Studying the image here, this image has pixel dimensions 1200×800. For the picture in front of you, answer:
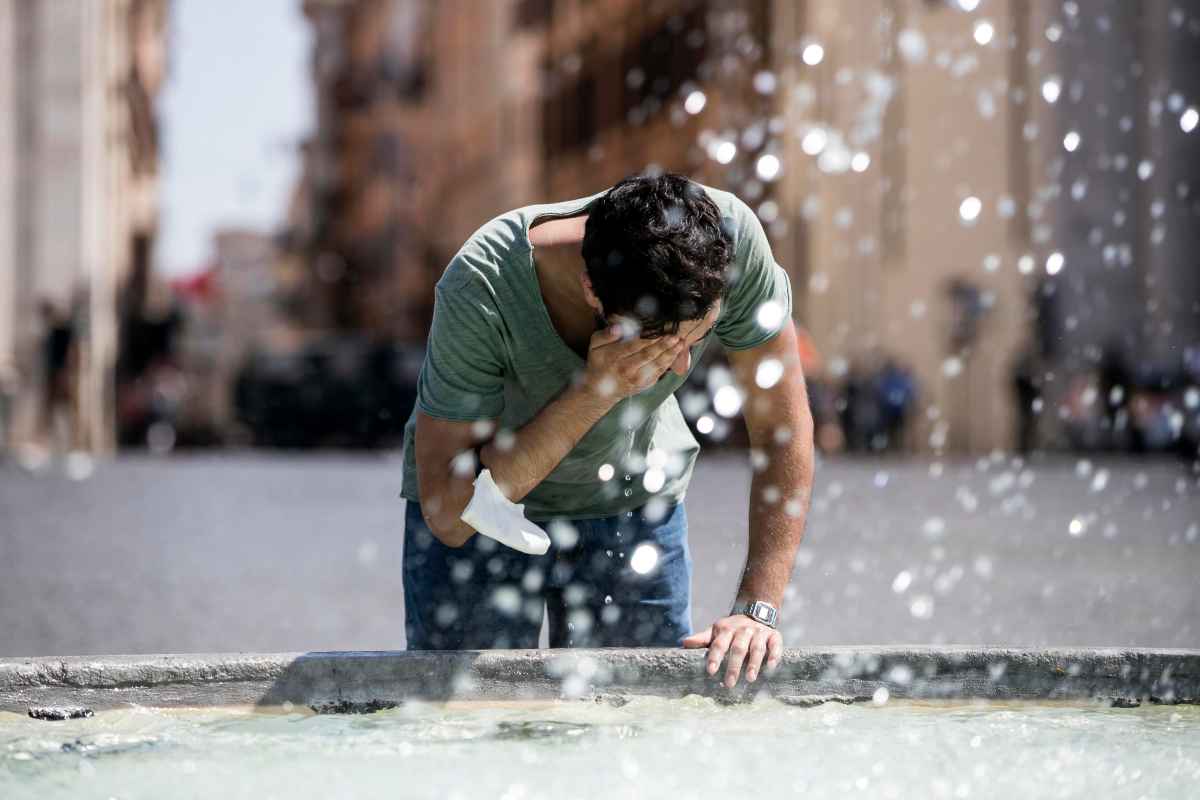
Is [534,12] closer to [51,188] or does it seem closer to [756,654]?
[51,188]

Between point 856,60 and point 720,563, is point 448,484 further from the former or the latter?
point 856,60

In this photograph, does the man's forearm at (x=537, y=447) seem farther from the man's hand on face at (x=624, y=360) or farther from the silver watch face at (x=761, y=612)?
the silver watch face at (x=761, y=612)

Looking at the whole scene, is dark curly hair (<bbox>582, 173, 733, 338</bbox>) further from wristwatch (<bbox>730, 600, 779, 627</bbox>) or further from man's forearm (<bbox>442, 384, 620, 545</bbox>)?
wristwatch (<bbox>730, 600, 779, 627</bbox>)

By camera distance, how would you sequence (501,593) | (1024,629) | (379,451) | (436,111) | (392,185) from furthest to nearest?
(392,185) → (436,111) → (379,451) → (1024,629) → (501,593)

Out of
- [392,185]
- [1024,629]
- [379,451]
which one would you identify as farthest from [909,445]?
[392,185]

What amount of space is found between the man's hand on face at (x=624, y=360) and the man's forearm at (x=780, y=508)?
22.4 inches

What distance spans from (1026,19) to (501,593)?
2403 cm

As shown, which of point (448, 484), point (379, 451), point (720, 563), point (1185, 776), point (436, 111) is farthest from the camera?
point (436, 111)

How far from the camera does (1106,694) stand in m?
3.46

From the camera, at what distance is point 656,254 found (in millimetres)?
2971

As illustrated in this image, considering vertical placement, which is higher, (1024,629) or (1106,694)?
(1106,694)

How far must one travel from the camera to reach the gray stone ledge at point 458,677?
10.8 ft

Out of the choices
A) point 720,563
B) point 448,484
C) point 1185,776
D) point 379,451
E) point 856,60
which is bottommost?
point 379,451

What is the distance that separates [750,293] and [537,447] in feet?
1.65
